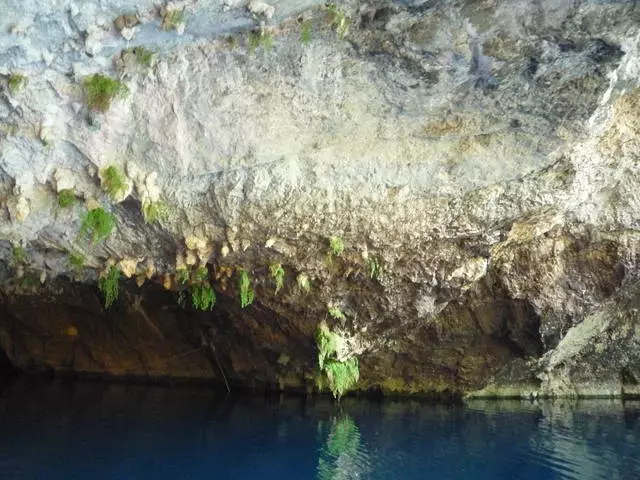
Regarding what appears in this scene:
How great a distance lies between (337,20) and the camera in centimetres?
718

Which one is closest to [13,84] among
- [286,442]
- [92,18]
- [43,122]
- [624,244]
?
[43,122]

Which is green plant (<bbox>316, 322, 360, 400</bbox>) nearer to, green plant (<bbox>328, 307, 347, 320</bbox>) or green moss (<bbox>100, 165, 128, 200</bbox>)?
green plant (<bbox>328, 307, 347, 320</bbox>)

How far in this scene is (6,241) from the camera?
10.0 m

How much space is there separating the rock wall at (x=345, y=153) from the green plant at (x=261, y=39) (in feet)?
0.08

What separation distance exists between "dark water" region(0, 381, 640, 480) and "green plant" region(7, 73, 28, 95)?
5062 mm

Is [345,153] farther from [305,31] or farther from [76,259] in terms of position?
[76,259]

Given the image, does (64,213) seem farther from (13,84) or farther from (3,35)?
(3,35)

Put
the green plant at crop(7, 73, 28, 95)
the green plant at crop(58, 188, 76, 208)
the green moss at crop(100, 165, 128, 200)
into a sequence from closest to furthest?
the green plant at crop(7, 73, 28, 95)
the green moss at crop(100, 165, 128, 200)
the green plant at crop(58, 188, 76, 208)

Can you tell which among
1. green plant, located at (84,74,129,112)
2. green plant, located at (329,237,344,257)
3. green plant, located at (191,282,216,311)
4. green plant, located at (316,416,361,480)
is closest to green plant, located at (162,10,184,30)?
green plant, located at (84,74,129,112)

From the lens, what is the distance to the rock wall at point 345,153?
709cm

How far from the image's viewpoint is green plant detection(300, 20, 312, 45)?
728cm

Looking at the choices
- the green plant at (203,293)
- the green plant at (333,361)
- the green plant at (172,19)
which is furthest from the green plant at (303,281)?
the green plant at (172,19)

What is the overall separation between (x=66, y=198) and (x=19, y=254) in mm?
2560

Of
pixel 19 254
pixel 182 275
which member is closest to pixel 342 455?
pixel 182 275
